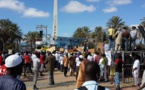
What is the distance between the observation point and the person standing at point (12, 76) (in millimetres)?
3480

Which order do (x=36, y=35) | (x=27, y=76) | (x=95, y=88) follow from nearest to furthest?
(x=95, y=88)
(x=27, y=76)
(x=36, y=35)

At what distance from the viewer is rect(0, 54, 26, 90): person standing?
3.48 metres

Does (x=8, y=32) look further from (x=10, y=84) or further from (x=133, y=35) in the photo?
(x=10, y=84)

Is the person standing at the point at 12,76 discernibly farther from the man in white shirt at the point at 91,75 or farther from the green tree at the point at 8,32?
the green tree at the point at 8,32

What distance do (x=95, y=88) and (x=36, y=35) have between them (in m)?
86.9

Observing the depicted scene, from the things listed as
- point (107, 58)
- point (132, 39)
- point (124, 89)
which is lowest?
point (124, 89)

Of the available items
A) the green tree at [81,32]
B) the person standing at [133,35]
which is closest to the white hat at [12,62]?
the person standing at [133,35]

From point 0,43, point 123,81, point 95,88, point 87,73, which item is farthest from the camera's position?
point 0,43

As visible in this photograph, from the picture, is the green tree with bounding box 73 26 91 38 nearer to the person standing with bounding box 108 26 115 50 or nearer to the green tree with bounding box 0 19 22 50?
the green tree with bounding box 0 19 22 50

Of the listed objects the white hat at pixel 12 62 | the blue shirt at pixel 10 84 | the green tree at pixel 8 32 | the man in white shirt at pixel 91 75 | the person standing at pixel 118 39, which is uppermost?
the green tree at pixel 8 32

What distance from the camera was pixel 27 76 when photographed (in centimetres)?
2034

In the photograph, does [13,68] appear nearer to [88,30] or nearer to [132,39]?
[132,39]

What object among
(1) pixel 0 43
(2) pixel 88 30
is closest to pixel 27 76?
(1) pixel 0 43

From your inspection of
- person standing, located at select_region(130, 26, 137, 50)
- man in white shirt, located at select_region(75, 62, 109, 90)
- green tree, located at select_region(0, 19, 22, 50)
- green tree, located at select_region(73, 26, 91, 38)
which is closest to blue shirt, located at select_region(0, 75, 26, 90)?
man in white shirt, located at select_region(75, 62, 109, 90)
